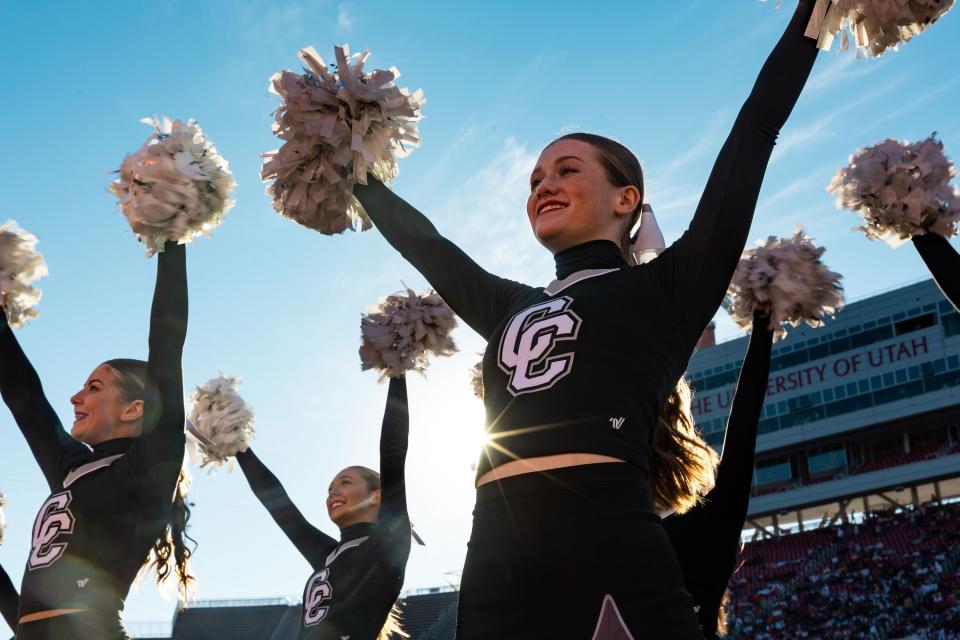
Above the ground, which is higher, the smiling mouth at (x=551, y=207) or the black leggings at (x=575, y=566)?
the smiling mouth at (x=551, y=207)

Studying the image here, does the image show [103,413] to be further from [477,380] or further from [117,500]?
[477,380]

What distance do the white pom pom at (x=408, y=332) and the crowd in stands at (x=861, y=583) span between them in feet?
83.9

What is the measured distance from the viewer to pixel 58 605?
3332 millimetres

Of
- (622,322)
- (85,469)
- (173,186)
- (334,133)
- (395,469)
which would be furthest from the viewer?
(395,469)

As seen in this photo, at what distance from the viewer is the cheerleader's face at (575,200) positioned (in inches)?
96.5

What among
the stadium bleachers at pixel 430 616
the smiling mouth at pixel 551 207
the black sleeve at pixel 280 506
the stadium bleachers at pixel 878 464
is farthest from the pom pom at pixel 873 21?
the stadium bleachers at pixel 878 464

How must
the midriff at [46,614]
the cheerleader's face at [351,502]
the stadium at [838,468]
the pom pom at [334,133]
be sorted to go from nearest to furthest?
1. the pom pom at [334,133]
2. the midriff at [46,614]
3. the cheerleader's face at [351,502]
4. the stadium at [838,468]

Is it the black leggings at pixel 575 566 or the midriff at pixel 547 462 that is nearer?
the black leggings at pixel 575 566

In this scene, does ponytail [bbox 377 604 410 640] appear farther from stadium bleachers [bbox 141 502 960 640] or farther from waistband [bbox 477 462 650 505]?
stadium bleachers [bbox 141 502 960 640]

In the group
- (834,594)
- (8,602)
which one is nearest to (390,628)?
(8,602)

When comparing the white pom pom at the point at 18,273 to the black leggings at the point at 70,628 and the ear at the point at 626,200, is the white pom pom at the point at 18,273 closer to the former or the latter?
the black leggings at the point at 70,628

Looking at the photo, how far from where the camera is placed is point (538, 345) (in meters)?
2.16

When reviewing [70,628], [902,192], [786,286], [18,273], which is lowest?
[70,628]

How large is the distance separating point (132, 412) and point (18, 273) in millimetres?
765
